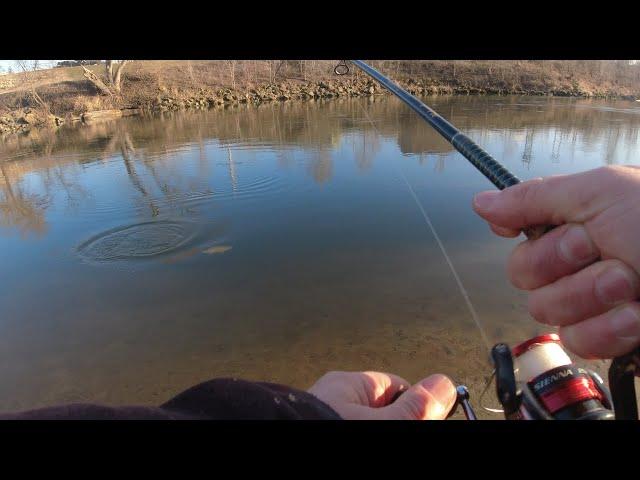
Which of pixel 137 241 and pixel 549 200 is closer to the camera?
pixel 549 200

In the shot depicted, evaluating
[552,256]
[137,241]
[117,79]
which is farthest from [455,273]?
[117,79]

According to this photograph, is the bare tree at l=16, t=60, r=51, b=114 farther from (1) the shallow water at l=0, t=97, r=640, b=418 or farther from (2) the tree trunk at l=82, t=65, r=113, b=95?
(1) the shallow water at l=0, t=97, r=640, b=418

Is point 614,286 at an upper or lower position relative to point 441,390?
upper

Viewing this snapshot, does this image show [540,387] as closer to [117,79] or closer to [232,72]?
[117,79]

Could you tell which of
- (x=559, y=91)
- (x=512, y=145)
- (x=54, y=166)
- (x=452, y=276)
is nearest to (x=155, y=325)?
(x=452, y=276)

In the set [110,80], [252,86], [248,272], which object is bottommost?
[248,272]

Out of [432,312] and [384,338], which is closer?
[384,338]

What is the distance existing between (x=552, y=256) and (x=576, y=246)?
2.7 inches

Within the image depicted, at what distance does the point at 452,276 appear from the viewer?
5.12m

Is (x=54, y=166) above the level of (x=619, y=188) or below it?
below

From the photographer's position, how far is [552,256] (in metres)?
1.02
